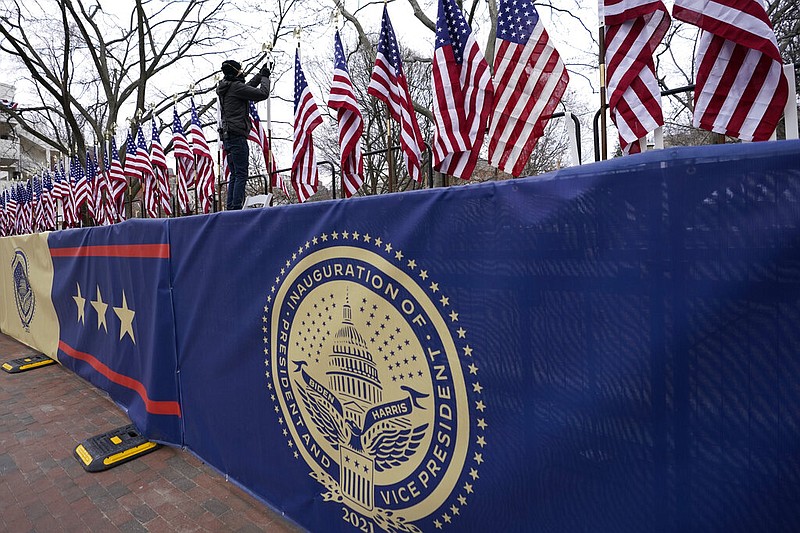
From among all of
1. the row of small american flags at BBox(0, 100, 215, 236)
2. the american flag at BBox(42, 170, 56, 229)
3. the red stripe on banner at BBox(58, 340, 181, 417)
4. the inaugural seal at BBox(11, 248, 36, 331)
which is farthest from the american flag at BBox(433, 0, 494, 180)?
the american flag at BBox(42, 170, 56, 229)

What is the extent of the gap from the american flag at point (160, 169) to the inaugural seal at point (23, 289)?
353 centimetres

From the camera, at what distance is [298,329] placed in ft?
8.87

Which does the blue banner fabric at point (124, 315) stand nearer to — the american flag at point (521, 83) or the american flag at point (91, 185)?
the american flag at point (521, 83)

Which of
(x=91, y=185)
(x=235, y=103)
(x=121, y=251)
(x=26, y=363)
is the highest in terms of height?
(x=235, y=103)

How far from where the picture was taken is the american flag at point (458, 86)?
16.2 feet

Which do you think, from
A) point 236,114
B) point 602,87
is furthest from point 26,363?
point 602,87

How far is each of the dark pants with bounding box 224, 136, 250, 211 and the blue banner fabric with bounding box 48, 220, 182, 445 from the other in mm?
1764

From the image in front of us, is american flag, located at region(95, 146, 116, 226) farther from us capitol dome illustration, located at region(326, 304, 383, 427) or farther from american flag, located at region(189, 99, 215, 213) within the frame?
us capitol dome illustration, located at region(326, 304, 383, 427)

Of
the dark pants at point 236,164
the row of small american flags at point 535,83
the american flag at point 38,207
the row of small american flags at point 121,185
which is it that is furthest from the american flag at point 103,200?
the row of small american flags at point 535,83

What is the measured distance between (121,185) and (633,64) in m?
11.4

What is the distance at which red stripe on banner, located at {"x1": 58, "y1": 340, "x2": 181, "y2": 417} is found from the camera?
409 cm

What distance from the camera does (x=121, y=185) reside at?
11.4 m

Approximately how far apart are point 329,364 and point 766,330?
1.88m

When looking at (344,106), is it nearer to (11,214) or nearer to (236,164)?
(236,164)
